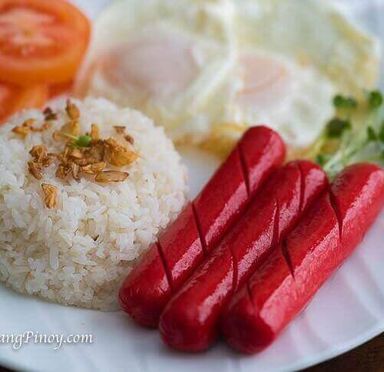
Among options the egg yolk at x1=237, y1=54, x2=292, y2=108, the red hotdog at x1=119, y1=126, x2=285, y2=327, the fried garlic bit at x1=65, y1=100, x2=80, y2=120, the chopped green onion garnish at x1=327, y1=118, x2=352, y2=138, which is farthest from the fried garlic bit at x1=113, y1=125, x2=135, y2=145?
the chopped green onion garnish at x1=327, y1=118, x2=352, y2=138

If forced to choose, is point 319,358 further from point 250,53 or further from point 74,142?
point 250,53

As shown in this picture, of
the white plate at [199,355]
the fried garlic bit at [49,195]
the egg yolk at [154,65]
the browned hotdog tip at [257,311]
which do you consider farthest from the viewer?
the egg yolk at [154,65]

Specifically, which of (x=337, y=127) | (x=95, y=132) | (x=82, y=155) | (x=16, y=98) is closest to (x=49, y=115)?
(x=95, y=132)

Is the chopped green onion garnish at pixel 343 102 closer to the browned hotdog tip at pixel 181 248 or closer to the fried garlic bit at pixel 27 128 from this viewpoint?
the browned hotdog tip at pixel 181 248

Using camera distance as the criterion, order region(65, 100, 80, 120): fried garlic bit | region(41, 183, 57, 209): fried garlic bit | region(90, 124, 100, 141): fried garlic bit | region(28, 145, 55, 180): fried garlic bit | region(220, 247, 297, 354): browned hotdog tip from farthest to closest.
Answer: region(65, 100, 80, 120): fried garlic bit, region(90, 124, 100, 141): fried garlic bit, region(28, 145, 55, 180): fried garlic bit, region(41, 183, 57, 209): fried garlic bit, region(220, 247, 297, 354): browned hotdog tip

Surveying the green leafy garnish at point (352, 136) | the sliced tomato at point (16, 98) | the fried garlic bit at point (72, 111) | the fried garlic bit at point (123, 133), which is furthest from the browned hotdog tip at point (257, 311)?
the sliced tomato at point (16, 98)

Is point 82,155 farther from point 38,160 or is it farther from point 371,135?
point 371,135

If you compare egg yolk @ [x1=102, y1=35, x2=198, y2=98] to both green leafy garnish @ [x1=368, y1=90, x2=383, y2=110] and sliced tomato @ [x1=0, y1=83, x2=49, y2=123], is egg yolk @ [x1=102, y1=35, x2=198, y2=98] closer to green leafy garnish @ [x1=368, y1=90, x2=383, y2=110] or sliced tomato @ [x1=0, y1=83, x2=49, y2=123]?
sliced tomato @ [x1=0, y1=83, x2=49, y2=123]
